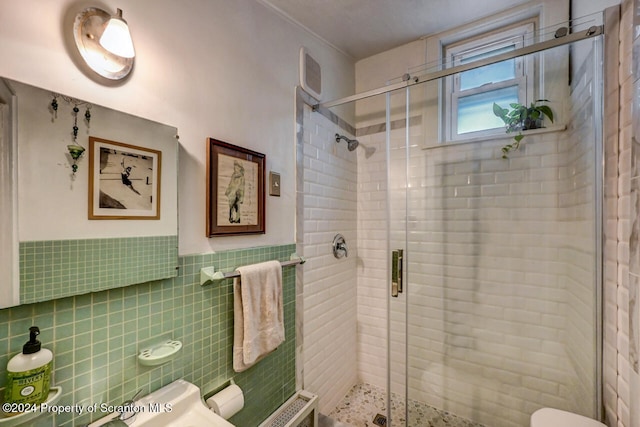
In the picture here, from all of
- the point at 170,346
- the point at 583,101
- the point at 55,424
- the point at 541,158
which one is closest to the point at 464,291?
the point at 541,158

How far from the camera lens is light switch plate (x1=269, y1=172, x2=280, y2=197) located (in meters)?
1.53

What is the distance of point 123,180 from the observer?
94 cm

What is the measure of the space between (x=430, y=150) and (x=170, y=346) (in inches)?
75.6

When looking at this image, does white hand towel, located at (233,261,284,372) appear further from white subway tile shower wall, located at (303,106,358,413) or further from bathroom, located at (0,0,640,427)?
white subway tile shower wall, located at (303,106,358,413)

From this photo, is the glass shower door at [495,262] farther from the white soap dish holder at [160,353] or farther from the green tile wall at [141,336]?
the white soap dish holder at [160,353]

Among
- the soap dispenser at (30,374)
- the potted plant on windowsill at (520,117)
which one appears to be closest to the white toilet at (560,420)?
the potted plant on windowsill at (520,117)

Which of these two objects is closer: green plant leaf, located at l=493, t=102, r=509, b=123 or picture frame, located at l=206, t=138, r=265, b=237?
picture frame, located at l=206, t=138, r=265, b=237

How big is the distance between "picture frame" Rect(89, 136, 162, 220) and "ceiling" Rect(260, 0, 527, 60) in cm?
116

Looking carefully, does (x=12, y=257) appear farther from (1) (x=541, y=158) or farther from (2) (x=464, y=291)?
(1) (x=541, y=158)

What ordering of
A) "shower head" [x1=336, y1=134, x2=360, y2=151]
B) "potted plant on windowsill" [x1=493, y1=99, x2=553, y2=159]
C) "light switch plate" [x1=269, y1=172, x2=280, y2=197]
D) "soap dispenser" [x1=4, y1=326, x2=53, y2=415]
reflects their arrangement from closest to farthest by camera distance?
"soap dispenser" [x1=4, y1=326, x2=53, y2=415] < "light switch plate" [x1=269, y1=172, x2=280, y2=197] < "potted plant on windowsill" [x1=493, y1=99, x2=553, y2=159] < "shower head" [x1=336, y1=134, x2=360, y2=151]

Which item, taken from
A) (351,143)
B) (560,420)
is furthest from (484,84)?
(560,420)

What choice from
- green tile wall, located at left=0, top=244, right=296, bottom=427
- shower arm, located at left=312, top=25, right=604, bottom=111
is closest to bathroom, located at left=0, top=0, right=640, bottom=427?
green tile wall, located at left=0, top=244, right=296, bottom=427

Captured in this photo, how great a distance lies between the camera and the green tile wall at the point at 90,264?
2.47 ft

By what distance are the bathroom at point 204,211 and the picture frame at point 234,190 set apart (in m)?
0.04
